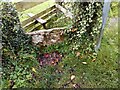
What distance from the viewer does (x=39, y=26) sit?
154 inches

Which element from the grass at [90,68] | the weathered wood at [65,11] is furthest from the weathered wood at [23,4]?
the grass at [90,68]

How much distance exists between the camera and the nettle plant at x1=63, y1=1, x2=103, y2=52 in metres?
3.25

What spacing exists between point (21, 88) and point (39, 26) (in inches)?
47.2

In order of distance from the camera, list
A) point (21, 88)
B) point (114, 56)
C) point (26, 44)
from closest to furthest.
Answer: point (21, 88), point (26, 44), point (114, 56)

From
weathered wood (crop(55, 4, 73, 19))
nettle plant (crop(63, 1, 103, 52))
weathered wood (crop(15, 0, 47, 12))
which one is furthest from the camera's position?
weathered wood (crop(55, 4, 73, 19))

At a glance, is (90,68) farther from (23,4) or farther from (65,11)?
(23,4)

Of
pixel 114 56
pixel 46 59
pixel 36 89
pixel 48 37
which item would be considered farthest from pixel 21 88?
pixel 114 56

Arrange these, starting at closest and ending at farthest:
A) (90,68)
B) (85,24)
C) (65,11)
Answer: (85,24)
(90,68)
(65,11)

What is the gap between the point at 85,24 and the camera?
3381 millimetres

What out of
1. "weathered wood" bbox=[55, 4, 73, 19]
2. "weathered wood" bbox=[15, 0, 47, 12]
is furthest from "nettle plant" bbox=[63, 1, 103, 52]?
"weathered wood" bbox=[15, 0, 47, 12]

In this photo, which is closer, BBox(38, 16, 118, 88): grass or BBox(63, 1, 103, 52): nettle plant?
BBox(63, 1, 103, 52): nettle plant

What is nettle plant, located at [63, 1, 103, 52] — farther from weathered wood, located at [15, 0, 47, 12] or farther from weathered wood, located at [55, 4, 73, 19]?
weathered wood, located at [15, 0, 47, 12]

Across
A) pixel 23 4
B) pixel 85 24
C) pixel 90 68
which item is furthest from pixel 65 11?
pixel 90 68

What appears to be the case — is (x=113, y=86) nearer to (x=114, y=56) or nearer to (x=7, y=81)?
(x=114, y=56)
